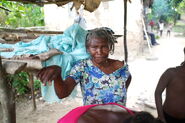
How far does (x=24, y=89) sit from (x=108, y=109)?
465 centimetres

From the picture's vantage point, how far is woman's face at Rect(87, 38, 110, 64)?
1.62 metres

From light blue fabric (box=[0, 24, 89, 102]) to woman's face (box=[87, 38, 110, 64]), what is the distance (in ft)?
0.39

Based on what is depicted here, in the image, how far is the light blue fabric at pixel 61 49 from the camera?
1.71 meters

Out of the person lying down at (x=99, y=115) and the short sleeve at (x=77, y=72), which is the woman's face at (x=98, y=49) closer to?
the short sleeve at (x=77, y=72)

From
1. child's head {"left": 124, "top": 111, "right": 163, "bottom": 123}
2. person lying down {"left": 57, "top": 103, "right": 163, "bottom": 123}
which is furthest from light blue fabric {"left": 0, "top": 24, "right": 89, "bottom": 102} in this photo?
child's head {"left": 124, "top": 111, "right": 163, "bottom": 123}

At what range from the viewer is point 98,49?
1.62 metres

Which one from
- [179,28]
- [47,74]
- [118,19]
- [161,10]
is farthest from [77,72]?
[179,28]

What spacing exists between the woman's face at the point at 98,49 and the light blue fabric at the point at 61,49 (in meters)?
0.12

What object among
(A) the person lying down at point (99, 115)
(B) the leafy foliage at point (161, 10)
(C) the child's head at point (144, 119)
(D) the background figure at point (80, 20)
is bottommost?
(A) the person lying down at point (99, 115)

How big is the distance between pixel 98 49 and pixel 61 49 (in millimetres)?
412

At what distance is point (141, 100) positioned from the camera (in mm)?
4809

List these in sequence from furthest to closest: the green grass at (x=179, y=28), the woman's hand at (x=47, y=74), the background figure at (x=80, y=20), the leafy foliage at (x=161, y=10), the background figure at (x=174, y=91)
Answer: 1. the green grass at (x=179, y=28)
2. the leafy foliage at (x=161, y=10)
3. the background figure at (x=80, y=20)
4. the background figure at (x=174, y=91)
5. the woman's hand at (x=47, y=74)

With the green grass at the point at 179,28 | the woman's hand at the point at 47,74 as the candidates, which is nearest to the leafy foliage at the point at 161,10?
the green grass at the point at 179,28

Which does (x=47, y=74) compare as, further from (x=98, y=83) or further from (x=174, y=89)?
(x=174, y=89)
